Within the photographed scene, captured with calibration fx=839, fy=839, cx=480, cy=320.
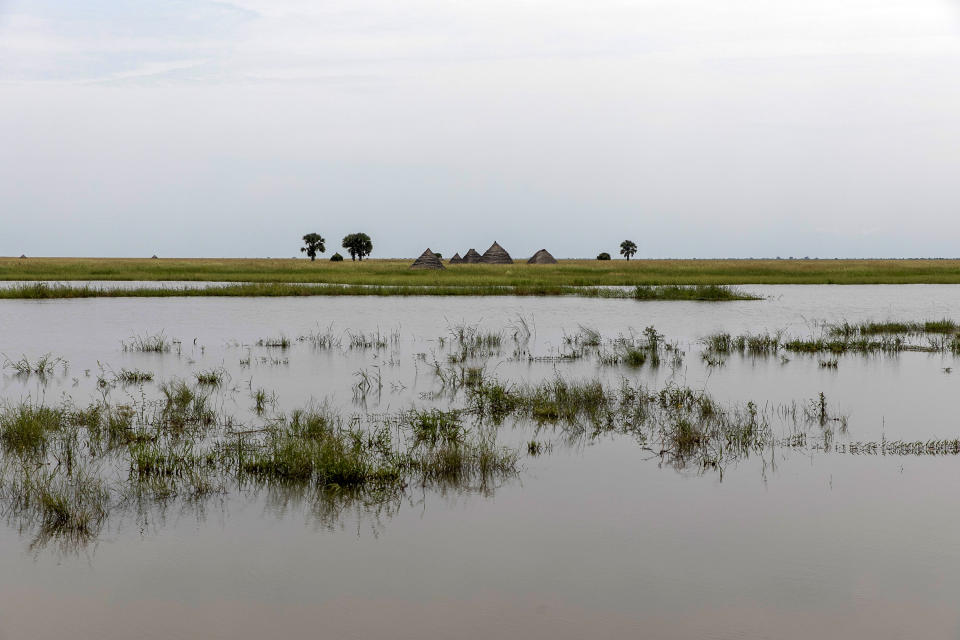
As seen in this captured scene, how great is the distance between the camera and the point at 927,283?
50438 millimetres

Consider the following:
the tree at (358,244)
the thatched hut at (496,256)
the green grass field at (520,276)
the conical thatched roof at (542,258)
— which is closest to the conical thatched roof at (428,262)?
the green grass field at (520,276)

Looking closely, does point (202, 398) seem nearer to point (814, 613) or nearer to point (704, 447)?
point (704, 447)

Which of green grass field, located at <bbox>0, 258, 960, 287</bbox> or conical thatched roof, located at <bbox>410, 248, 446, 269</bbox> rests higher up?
conical thatched roof, located at <bbox>410, 248, 446, 269</bbox>

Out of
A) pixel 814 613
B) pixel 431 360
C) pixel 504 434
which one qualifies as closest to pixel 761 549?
pixel 814 613

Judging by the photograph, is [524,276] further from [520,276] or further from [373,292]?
[373,292]

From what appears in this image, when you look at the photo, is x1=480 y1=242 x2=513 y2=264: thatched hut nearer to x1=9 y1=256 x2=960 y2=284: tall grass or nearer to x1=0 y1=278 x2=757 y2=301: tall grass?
x1=9 y1=256 x2=960 y2=284: tall grass

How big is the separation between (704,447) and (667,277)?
4107 cm

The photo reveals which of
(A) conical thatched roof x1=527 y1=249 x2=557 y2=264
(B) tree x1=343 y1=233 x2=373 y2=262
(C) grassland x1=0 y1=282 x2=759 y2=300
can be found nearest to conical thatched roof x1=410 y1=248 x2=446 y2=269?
(A) conical thatched roof x1=527 y1=249 x2=557 y2=264

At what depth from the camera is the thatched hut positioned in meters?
72.9

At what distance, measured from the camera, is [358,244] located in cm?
9488

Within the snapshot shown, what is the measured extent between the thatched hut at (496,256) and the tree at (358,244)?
25433mm

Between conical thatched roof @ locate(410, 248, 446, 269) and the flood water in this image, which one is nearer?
the flood water

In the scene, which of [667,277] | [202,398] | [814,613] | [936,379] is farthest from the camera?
[667,277]

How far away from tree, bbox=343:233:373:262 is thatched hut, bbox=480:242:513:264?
25.4 meters
